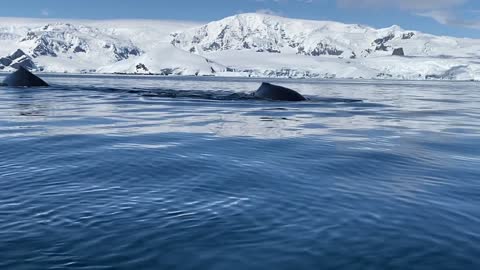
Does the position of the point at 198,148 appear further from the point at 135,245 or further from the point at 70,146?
the point at 135,245

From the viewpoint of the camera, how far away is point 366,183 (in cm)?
783

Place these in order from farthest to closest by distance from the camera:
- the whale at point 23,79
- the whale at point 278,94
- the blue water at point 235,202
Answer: the whale at point 23,79
the whale at point 278,94
the blue water at point 235,202

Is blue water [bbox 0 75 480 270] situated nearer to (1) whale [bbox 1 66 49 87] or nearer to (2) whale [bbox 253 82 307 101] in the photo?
(2) whale [bbox 253 82 307 101]

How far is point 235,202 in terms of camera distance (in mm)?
6445

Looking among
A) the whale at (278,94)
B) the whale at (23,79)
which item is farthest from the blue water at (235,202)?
the whale at (23,79)

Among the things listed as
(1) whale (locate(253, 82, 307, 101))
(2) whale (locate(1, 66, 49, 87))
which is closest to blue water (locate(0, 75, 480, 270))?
(1) whale (locate(253, 82, 307, 101))

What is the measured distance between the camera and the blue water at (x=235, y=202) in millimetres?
4555

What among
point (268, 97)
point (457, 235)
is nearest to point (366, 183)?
point (457, 235)

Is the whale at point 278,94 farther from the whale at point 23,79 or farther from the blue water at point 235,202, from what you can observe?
the whale at point 23,79

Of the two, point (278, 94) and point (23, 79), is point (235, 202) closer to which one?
point (278, 94)

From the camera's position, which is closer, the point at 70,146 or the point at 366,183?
the point at 366,183

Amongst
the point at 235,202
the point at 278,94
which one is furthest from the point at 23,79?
the point at 235,202

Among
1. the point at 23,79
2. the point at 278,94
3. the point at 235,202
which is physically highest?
the point at 23,79

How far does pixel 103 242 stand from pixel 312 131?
36.3 ft
